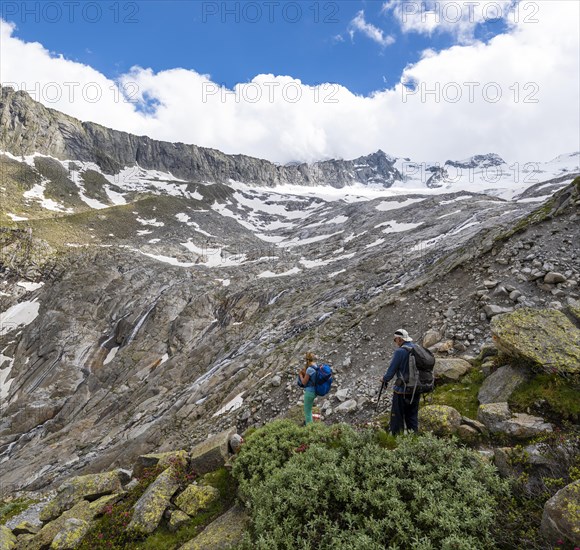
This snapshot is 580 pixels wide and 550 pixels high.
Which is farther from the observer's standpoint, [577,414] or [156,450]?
[156,450]

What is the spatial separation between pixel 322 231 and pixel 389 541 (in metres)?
82.6

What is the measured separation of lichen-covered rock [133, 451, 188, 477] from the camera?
29.1 feet

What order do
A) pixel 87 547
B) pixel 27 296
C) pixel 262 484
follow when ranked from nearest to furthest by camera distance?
pixel 262 484 → pixel 87 547 → pixel 27 296

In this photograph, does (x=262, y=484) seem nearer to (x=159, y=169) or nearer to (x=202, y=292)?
(x=202, y=292)

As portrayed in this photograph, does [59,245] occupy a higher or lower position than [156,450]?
higher

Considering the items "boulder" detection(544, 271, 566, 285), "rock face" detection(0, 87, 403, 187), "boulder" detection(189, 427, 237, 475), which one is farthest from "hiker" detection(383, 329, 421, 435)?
"rock face" detection(0, 87, 403, 187)

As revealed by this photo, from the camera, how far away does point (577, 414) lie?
20.7 ft

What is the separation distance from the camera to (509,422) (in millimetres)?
6434

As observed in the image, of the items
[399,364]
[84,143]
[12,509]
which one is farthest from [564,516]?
[84,143]

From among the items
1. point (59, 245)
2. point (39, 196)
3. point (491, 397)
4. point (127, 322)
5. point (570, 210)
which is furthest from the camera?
point (39, 196)

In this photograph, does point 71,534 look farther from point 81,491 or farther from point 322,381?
point 322,381

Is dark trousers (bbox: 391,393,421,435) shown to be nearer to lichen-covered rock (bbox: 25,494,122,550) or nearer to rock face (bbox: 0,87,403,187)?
lichen-covered rock (bbox: 25,494,122,550)

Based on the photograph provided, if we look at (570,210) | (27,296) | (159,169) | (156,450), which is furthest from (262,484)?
(159,169)

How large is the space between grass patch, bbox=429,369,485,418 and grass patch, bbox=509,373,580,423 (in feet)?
3.72
